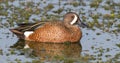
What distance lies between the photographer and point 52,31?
650 inches

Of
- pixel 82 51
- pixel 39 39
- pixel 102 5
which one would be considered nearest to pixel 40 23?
pixel 39 39

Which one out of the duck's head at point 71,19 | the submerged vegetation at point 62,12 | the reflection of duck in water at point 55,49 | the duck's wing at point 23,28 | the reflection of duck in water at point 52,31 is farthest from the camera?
the submerged vegetation at point 62,12

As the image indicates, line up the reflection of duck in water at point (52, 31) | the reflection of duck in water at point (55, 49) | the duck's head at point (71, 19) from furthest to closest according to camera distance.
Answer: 1. the duck's head at point (71, 19)
2. the reflection of duck in water at point (52, 31)
3. the reflection of duck in water at point (55, 49)

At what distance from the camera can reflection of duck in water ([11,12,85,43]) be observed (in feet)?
54.1

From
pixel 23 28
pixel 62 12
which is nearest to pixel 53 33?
pixel 23 28

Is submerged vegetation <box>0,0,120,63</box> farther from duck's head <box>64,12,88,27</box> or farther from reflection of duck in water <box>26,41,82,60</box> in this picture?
duck's head <box>64,12,88,27</box>

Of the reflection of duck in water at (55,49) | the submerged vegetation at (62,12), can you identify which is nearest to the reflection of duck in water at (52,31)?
the reflection of duck in water at (55,49)

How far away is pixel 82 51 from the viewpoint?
Result: 50.9ft

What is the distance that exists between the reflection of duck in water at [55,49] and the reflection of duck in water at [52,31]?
0.18m

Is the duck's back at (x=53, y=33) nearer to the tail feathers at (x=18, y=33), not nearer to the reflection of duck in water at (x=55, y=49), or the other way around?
the reflection of duck in water at (x=55, y=49)

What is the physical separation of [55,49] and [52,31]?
90 centimetres

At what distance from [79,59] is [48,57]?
80cm

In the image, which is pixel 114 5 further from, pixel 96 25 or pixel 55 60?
pixel 55 60

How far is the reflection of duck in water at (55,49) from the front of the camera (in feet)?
48.9
